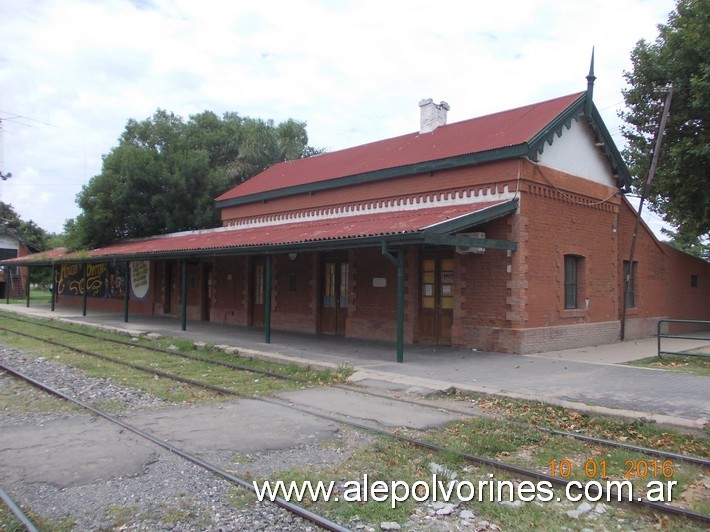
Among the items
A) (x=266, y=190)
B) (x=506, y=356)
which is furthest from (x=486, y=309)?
(x=266, y=190)

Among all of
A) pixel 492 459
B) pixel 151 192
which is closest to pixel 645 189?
pixel 492 459

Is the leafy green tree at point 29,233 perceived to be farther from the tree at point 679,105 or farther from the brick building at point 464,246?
the tree at point 679,105

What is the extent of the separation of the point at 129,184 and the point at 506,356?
22520mm

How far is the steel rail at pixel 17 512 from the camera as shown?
3948mm

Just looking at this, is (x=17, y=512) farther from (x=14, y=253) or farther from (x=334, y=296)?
(x=14, y=253)

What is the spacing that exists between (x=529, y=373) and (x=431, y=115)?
11.4m

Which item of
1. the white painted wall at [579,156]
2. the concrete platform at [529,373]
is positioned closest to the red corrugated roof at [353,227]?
the white painted wall at [579,156]

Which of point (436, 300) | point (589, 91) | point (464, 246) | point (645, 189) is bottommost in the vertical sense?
point (436, 300)

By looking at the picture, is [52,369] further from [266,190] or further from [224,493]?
[266,190]

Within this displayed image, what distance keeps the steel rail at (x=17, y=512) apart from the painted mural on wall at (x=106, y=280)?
74.3 ft

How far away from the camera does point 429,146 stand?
56.1ft

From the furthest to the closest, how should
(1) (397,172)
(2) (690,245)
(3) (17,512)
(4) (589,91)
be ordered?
(2) (690,245) < (1) (397,172) < (4) (589,91) < (3) (17,512)
